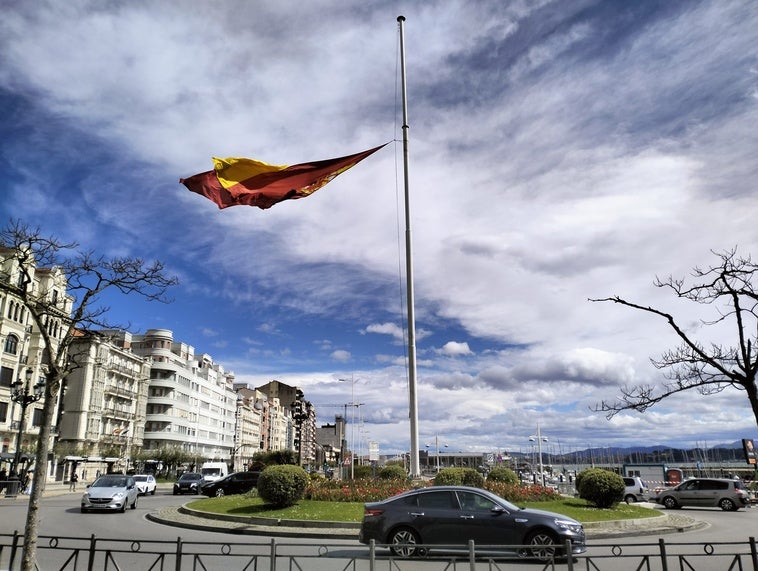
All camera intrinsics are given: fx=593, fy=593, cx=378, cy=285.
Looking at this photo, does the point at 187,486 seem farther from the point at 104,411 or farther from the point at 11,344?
the point at 104,411

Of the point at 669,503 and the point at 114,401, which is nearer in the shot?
the point at 669,503

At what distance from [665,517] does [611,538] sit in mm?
6002

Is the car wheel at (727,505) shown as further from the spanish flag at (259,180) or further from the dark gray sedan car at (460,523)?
the spanish flag at (259,180)

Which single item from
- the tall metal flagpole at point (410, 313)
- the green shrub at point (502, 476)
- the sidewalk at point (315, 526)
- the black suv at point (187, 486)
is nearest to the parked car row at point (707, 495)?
the green shrub at point (502, 476)

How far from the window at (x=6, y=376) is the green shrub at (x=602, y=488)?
51.0 m

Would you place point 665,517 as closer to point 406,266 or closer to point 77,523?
point 406,266

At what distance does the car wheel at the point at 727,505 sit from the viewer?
30672mm

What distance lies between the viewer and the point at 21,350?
56.2m

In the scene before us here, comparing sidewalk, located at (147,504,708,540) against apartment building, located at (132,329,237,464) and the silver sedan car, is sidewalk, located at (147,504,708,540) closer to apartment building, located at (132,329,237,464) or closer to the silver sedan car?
the silver sedan car

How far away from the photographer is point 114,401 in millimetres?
77312

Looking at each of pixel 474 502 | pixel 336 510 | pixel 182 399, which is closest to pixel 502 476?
pixel 336 510

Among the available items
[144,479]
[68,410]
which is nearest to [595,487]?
[144,479]

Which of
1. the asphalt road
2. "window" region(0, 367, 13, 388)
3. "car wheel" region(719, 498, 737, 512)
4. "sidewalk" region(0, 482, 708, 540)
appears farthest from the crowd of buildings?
"car wheel" region(719, 498, 737, 512)

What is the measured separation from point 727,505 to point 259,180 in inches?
1150
